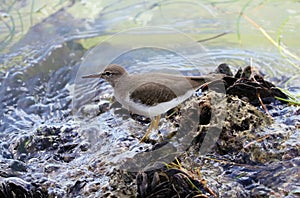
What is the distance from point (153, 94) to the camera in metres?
3.13

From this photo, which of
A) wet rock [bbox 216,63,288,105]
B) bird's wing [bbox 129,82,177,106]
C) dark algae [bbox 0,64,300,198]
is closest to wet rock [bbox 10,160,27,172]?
dark algae [bbox 0,64,300,198]

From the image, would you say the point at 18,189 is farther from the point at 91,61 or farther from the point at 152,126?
the point at 91,61

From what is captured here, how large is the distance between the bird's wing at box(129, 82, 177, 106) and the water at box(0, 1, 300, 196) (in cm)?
47

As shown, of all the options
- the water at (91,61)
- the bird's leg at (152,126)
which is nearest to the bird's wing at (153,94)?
the bird's leg at (152,126)

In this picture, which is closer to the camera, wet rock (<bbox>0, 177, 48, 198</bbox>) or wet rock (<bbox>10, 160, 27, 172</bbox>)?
wet rock (<bbox>0, 177, 48, 198</bbox>)

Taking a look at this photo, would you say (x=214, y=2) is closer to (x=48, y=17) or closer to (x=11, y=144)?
(x=48, y=17)

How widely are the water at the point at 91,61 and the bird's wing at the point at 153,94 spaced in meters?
0.47

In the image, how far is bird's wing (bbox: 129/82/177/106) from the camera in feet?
10.3

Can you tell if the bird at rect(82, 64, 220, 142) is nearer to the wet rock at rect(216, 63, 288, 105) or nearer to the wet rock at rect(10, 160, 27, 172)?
the wet rock at rect(216, 63, 288, 105)

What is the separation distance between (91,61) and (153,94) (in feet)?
8.06

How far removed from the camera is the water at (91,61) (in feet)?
12.0

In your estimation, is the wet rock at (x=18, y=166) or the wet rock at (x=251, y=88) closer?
the wet rock at (x=18, y=166)

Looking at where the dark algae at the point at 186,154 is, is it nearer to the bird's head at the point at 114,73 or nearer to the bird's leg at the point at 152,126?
the bird's leg at the point at 152,126

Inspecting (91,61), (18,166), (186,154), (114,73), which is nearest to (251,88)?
(186,154)
